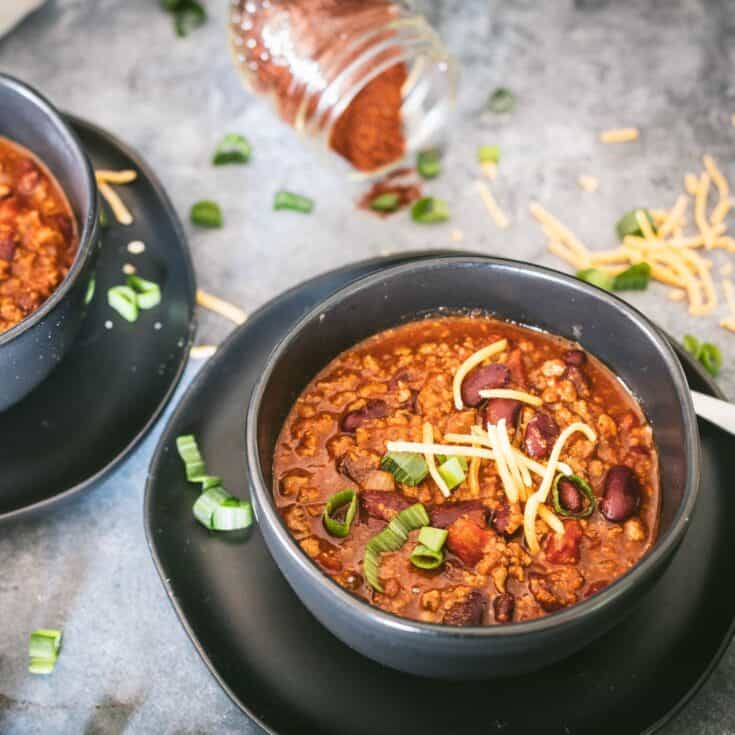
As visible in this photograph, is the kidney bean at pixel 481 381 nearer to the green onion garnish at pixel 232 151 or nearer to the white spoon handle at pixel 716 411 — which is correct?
the white spoon handle at pixel 716 411

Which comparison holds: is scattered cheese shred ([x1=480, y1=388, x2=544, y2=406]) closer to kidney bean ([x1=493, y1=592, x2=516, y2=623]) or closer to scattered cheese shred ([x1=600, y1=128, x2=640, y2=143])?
kidney bean ([x1=493, y1=592, x2=516, y2=623])

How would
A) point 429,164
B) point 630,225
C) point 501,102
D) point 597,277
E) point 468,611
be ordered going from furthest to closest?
point 501,102
point 429,164
point 630,225
point 597,277
point 468,611

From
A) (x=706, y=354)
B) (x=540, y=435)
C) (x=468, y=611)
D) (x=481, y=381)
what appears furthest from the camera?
(x=706, y=354)

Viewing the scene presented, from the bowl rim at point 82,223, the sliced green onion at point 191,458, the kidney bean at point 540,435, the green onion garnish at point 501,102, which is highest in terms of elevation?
the bowl rim at point 82,223

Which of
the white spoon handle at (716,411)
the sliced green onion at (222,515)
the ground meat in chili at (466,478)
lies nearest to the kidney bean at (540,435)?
the ground meat in chili at (466,478)

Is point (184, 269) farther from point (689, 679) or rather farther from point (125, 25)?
point (689, 679)

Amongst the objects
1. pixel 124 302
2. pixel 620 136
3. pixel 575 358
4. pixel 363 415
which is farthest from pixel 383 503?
pixel 620 136

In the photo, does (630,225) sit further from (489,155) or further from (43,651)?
(43,651)

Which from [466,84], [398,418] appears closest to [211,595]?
[398,418]
